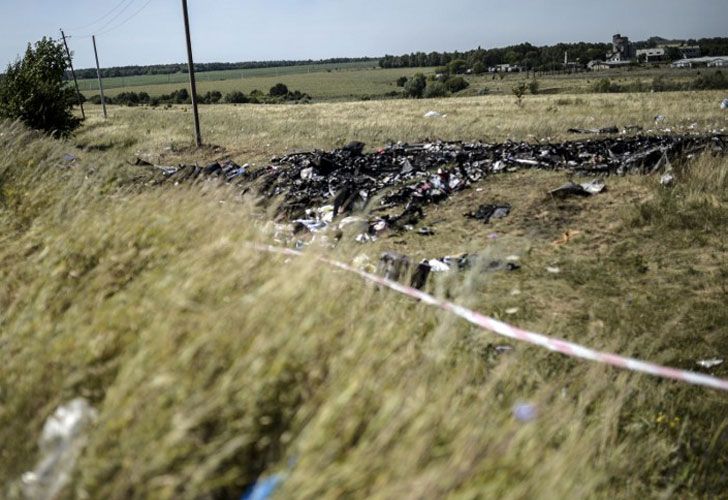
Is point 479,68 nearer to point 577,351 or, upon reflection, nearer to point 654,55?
point 654,55

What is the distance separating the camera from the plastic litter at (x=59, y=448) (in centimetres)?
132

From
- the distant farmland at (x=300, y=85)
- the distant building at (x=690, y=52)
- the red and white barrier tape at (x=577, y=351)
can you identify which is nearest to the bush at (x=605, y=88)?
the distant farmland at (x=300, y=85)

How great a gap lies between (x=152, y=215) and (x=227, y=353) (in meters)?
1.55

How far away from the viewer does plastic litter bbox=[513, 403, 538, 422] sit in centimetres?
200

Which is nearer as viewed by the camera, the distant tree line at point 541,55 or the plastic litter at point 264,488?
the plastic litter at point 264,488

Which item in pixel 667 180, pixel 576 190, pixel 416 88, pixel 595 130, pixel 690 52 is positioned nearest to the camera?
pixel 667 180

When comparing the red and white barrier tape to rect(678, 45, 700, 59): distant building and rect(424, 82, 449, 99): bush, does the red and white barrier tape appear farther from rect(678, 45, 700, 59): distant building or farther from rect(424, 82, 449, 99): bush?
rect(678, 45, 700, 59): distant building

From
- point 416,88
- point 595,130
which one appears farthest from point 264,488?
point 416,88

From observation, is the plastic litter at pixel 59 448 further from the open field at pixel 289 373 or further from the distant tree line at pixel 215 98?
the distant tree line at pixel 215 98

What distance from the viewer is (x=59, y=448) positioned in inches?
56.7

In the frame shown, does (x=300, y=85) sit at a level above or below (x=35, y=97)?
above

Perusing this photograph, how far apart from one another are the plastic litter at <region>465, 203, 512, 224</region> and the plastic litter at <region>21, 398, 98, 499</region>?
696 centimetres

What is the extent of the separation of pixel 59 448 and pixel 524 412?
166 centimetres

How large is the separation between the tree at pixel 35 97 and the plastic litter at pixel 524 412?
2187 cm
